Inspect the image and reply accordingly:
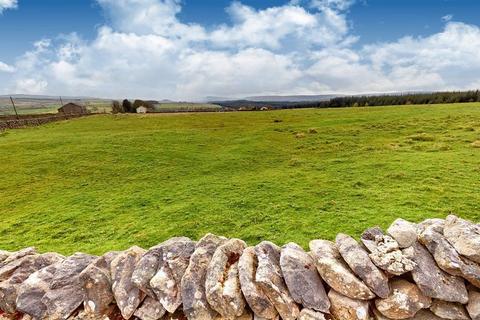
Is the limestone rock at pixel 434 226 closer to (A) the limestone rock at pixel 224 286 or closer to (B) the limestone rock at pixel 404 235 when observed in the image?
(B) the limestone rock at pixel 404 235

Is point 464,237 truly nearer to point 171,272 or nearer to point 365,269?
point 365,269

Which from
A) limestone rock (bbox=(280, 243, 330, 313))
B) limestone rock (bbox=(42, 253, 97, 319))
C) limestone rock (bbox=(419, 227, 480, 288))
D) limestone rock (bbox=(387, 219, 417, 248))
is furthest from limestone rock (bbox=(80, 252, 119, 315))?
limestone rock (bbox=(419, 227, 480, 288))

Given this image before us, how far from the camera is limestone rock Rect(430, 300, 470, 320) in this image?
11.4 feet

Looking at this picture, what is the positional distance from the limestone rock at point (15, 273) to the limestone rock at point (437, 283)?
17.9 feet

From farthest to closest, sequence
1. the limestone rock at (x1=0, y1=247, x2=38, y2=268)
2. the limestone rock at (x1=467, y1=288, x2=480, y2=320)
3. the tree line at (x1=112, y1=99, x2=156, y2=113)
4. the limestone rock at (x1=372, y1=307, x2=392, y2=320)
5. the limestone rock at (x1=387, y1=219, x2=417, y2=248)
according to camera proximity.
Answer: the tree line at (x1=112, y1=99, x2=156, y2=113) < the limestone rock at (x1=0, y1=247, x2=38, y2=268) < the limestone rock at (x1=387, y1=219, x2=417, y2=248) < the limestone rock at (x1=372, y1=307, x2=392, y2=320) < the limestone rock at (x1=467, y1=288, x2=480, y2=320)

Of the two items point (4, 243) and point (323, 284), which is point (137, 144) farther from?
point (323, 284)

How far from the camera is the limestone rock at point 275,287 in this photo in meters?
3.63

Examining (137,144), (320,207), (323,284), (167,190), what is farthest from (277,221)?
(137,144)

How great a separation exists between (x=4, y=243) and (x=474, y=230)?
444 inches

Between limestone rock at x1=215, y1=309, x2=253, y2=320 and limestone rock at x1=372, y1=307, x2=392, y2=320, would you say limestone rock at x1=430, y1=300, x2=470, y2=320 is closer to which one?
limestone rock at x1=372, y1=307, x2=392, y2=320

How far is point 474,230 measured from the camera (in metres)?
3.79

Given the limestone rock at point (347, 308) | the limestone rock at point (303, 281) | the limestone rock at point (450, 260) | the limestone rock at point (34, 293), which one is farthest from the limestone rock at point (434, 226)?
the limestone rock at point (34, 293)

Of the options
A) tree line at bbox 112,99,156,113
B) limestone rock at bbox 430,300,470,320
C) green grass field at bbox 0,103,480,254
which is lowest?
tree line at bbox 112,99,156,113

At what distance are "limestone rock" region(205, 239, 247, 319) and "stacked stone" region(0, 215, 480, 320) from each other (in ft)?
0.04
